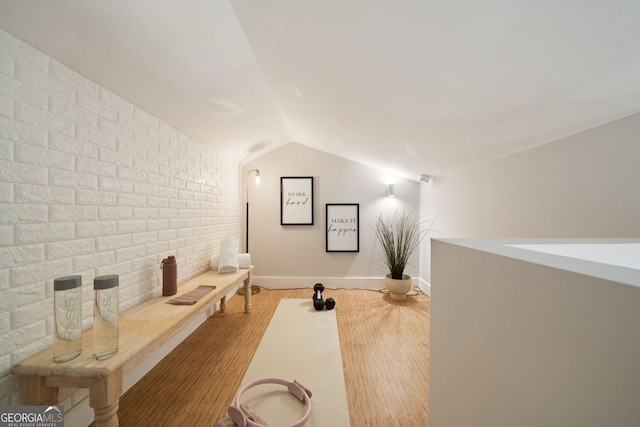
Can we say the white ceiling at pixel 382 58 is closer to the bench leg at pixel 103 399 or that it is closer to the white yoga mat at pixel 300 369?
Result: the bench leg at pixel 103 399

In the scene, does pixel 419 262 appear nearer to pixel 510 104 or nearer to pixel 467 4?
pixel 510 104

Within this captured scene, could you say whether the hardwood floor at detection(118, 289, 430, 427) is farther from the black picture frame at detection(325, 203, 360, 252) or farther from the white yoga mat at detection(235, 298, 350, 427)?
the black picture frame at detection(325, 203, 360, 252)

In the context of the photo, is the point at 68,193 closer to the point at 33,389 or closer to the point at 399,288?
the point at 33,389

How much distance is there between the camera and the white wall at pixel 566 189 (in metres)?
1.17

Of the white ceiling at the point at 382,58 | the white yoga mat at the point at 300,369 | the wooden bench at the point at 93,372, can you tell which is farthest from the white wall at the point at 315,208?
the wooden bench at the point at 93,372

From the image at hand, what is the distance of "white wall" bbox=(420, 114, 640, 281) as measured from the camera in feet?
3.83

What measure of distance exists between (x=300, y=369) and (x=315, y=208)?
7.91 feet

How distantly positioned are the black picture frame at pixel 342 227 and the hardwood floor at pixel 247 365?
1.11 m

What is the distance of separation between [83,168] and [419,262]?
→ 3942 mm

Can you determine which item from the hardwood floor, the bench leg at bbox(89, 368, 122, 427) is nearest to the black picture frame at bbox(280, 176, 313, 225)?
the hardwood floor

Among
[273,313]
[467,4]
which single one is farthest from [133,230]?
[467,4]

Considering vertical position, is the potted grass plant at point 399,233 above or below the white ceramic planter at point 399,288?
above

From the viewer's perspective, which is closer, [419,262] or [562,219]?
[562,219]

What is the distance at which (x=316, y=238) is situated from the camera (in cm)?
390
